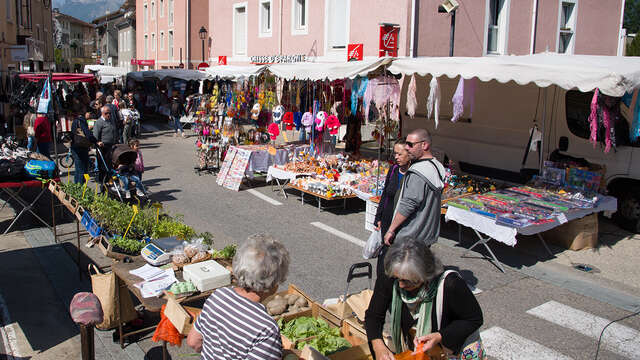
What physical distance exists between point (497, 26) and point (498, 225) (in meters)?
12.2

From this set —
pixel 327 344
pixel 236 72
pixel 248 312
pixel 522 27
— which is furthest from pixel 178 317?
pixel 522 27

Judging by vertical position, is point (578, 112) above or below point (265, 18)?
below

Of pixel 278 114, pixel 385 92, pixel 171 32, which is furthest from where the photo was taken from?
pixel 171 32

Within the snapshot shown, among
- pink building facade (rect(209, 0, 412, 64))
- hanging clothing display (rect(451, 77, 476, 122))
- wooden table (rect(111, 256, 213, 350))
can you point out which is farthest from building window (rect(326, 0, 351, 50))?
wooden table (rect(111, 256, 213, 350))

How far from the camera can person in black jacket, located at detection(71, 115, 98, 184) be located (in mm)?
9594

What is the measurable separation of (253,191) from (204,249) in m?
6.34

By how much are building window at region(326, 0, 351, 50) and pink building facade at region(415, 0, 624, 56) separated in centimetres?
320

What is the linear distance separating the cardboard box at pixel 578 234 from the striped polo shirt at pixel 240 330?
6.28 m

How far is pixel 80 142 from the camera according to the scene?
31.7 feet

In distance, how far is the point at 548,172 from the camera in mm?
8375

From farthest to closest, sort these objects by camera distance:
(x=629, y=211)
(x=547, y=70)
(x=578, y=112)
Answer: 1. (x=578, y=112)
2. (x=629, y=211)
3. (x=547, y=70)

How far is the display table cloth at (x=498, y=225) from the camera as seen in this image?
635cm

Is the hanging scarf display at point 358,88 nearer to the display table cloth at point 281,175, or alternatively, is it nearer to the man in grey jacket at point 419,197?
the display table cloth at point 281,175

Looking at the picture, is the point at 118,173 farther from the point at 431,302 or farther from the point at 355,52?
the point at 355,52
